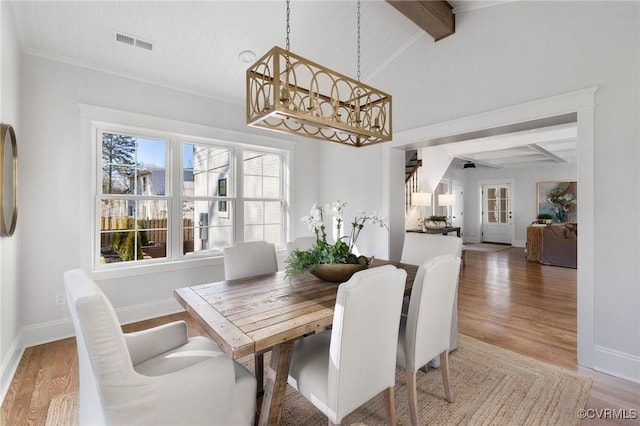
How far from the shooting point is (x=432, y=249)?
2775mm

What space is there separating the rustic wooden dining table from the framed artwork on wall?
882cm

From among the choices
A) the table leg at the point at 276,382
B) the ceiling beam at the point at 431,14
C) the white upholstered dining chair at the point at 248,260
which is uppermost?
the ceiling beam at the point at 431,14

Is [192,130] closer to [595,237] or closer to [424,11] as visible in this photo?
[424,11]

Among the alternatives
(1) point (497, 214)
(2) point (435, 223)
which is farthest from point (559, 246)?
(1) point (497, 214)

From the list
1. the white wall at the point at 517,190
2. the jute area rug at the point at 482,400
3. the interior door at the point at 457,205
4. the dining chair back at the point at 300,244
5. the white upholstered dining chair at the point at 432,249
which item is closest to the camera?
the jute area rug at the point at 482,400

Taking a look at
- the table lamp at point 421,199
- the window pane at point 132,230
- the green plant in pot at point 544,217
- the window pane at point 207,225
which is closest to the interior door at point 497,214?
the green plant in pot at point 544,217

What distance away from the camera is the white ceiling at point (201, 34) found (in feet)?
7.94

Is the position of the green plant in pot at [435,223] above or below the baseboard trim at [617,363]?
above

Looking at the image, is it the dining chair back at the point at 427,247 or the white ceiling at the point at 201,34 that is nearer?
the white ceiling at the point at 201,34

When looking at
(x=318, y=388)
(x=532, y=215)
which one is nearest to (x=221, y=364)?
(x=318, y=388)

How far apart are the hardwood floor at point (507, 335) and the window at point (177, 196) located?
0.86m

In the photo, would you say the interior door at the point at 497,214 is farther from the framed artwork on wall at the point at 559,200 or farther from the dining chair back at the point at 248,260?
the dining chair back at the point at 248,260

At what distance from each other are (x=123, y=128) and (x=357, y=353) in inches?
128

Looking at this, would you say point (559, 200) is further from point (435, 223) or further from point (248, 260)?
point (248, 260)
